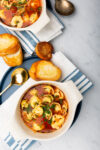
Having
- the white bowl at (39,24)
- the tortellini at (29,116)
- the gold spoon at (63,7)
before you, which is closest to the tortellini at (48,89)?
the tortellini at (29,116)

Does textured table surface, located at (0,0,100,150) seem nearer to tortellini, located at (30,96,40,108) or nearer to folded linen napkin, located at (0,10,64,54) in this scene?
folded linen napkin, located at (0,10,64,54)

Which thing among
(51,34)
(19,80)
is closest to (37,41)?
(51,34)

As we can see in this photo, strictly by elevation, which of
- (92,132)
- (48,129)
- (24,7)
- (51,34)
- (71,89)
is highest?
(24,7)

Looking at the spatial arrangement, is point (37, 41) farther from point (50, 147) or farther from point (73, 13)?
point (50, 147)

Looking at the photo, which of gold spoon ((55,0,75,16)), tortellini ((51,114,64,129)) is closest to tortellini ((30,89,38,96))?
tortellini ((51,114,64,129))

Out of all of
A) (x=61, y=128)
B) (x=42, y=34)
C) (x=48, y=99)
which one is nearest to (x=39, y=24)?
(x=42, y=34)
